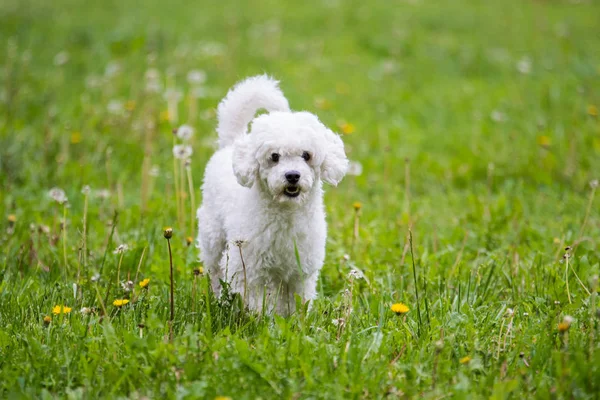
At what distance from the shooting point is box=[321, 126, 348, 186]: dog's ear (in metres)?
3.43

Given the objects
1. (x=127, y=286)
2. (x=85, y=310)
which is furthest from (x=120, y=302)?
(x=127, y=286)

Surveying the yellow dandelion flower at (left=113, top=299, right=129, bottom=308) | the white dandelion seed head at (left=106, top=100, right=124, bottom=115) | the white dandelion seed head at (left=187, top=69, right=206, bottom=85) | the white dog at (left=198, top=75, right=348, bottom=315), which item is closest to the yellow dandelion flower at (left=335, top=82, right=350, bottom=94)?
the white dandelion seed head at (left=187, top=69, right=206, bottom=85)

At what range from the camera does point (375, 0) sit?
12922mm

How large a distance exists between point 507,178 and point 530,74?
11.4 ft

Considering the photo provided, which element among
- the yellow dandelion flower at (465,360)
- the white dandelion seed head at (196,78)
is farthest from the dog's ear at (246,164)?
the white dandelion seed head at (196,78)

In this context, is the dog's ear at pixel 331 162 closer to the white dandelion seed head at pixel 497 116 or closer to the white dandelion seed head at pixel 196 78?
the white dandelion seed head at pixel 196 78

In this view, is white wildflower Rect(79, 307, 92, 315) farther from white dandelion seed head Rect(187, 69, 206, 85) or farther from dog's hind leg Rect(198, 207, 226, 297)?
white dandelion seed head Rect(187, 69, 206, 85)

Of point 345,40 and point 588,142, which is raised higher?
point 345,40

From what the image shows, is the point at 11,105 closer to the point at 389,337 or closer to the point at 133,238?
the point at 133,238

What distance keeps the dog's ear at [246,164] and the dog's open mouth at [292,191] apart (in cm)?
19

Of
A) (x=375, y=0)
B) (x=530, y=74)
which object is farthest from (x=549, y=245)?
(x=375, y=0)

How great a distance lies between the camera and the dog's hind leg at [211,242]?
12.8 ft

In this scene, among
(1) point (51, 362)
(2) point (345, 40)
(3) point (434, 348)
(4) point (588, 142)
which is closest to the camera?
(1) point (51, 362)

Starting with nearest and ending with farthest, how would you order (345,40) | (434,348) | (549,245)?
(434,348) → (549,245) → (345,40)
